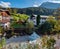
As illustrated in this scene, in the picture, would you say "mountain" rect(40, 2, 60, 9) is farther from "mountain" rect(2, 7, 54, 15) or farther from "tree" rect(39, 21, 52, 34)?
"tree" rect(39, 21, 52, 34)

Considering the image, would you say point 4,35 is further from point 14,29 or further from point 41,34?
point 41,34

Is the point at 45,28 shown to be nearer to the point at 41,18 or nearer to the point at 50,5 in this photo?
the point at 41,18

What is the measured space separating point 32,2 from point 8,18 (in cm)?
37

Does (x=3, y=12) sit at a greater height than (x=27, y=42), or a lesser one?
greater

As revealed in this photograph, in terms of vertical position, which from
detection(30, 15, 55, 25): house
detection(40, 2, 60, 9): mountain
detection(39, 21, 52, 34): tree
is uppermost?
detection(40, 2, 60, 9): mountain

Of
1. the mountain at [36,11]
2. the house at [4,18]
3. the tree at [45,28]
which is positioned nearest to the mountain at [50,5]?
the mountain at [36,11]

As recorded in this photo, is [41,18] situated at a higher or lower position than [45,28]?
higher

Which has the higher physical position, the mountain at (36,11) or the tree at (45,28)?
the mountain at (36,11)

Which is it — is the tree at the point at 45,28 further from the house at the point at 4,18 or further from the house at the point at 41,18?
the house at the point at 4,18

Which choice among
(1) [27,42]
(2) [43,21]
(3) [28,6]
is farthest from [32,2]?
(1) [27,42]

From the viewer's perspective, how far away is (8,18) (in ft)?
8.39

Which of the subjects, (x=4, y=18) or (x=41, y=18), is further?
(x=41, y=18)

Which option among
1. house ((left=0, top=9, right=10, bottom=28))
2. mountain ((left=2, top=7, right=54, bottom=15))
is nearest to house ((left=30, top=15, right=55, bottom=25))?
mountain ((left=2, top=7, right=54, bottom=15))

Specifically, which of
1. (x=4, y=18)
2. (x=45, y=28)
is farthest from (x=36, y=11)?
(x=4, y=18)
